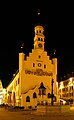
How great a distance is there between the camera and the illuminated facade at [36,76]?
71.7 metres

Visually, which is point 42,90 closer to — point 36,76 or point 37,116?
point 36,76

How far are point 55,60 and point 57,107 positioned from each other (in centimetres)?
3303

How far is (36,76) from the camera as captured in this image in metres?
74.9

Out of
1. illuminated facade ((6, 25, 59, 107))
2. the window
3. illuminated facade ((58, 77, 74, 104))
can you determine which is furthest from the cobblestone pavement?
illuminated facade ((58, 77, 74, 104))

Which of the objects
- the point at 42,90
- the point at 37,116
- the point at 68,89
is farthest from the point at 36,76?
the point at 37,116

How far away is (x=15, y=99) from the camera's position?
78688 millimetres

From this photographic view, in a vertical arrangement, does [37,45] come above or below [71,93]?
above

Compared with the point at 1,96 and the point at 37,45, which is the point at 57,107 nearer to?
the point at 37,45

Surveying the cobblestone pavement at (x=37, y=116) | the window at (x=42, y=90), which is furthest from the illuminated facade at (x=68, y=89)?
the cobblestone pavement at (x=37, y=116)

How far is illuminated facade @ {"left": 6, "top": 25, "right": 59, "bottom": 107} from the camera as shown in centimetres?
7169

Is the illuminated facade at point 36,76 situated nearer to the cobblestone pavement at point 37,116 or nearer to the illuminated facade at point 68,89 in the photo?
the illuminated facade at point 68,89

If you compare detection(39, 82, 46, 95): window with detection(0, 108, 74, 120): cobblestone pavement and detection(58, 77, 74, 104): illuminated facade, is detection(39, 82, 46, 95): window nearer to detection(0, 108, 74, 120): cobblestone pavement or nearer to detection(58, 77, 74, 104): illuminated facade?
detection(58, 77, 74, 104): illuminated facade

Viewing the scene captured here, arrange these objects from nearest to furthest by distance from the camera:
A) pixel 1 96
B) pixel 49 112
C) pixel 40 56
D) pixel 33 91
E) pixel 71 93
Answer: pixel 49 112 → pixel 33 91 → pixel 40 56 → pixel 71 93 → pixel 1 96

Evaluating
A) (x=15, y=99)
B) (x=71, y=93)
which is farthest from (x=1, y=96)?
(x=15, y=99)
